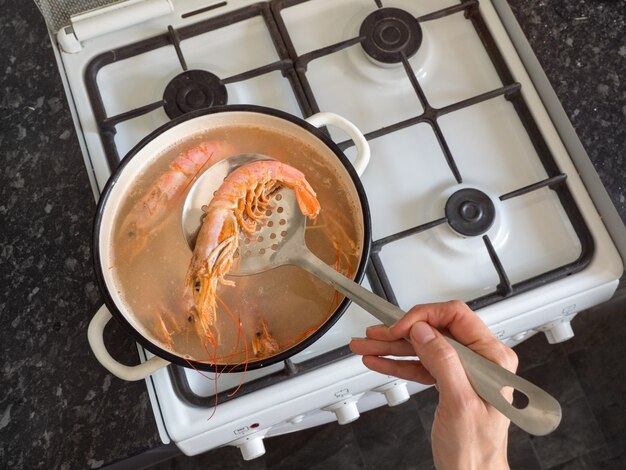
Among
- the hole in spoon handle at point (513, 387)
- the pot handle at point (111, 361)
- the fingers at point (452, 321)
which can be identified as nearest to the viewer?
the hole in spoon handle at point (513, 387)

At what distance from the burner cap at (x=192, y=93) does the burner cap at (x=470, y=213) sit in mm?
320

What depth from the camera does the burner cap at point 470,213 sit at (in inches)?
27.8

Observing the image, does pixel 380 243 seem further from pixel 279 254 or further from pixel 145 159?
pixel 145 159

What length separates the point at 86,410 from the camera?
0.69 metres

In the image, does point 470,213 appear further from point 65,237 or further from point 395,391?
point 65,237

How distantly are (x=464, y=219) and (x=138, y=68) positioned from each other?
48cm

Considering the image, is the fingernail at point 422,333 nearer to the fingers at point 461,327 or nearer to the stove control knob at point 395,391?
the fingers at point 461,327

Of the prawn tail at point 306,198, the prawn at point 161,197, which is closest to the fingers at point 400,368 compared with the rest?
the prawn tail at point 306,198

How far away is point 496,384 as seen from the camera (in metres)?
0.45

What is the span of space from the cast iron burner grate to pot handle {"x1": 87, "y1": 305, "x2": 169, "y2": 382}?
6cm

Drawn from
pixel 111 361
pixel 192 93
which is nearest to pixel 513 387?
pixel 111 361

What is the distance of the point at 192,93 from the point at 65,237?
25cm

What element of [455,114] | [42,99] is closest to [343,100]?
[455,114]

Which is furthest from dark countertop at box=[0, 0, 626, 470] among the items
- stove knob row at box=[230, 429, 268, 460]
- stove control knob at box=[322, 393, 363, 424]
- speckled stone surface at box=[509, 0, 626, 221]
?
stove control knob at box=[322, 393, 363, 424]
